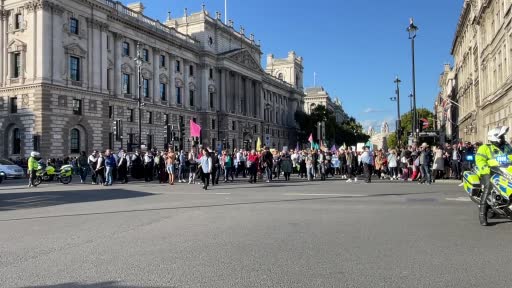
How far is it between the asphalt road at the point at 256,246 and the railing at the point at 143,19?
4533cm

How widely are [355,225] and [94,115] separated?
1732 inches

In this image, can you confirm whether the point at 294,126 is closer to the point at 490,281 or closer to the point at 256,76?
the point at 256,76

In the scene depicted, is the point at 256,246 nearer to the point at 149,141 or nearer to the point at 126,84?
the point at 126,84

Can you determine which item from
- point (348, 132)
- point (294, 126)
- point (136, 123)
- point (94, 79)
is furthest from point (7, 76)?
point (348, 132)

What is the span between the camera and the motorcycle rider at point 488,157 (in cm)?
869

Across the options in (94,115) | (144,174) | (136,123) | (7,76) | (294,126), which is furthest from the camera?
(294,126)

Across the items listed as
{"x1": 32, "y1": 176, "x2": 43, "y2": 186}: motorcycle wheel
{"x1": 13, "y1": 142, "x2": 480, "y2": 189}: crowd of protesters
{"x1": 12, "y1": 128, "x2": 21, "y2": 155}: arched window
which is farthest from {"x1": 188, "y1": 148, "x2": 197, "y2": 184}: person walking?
{"x1": 12, "y1": 128, "x2": 21, "y2": 155}: arched window

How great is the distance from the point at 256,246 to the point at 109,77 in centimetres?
4992

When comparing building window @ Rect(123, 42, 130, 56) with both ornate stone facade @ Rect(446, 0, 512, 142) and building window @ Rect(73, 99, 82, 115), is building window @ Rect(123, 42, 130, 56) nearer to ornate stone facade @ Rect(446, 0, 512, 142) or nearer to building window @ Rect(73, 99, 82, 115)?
building window @ Rect(73, 99, 82, 115)

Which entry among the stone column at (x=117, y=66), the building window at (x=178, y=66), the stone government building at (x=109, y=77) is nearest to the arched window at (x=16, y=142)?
the stone government building at (x=109, y=77)

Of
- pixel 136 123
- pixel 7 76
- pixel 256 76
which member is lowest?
pixel 136 123

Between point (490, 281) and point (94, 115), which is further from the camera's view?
point (94, 115)

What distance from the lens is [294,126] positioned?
365ft

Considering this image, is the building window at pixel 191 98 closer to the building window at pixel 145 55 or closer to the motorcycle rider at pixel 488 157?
the building window at pixel 145 55
